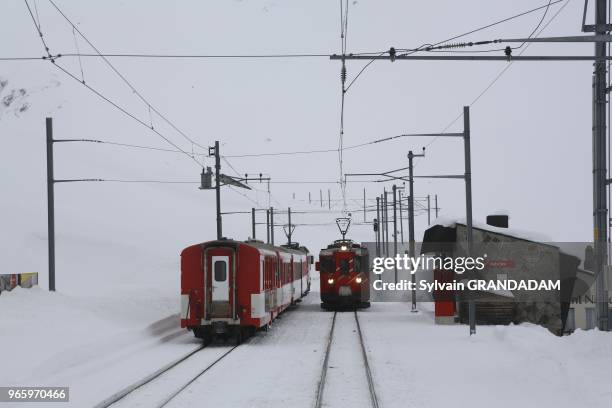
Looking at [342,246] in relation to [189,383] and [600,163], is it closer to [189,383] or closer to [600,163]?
[600,163]

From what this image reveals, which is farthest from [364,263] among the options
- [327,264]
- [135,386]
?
[135,386]

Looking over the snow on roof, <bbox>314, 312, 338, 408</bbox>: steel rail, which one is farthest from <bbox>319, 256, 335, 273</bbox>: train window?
<bbox>314, 312, 338, 408</bbox>: steel rail

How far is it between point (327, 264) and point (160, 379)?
21360 mm

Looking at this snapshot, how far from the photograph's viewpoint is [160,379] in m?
16.0

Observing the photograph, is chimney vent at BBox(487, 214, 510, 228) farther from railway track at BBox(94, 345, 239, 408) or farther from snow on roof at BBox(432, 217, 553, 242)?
railway track at BBox(94, 345, 239, 408)

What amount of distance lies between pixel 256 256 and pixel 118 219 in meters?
89.3

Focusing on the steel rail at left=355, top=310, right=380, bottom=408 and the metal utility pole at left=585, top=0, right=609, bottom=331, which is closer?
the steel rail at left=355, top=310, right=380, bottom=408

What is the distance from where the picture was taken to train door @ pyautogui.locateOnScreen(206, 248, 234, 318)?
918 inches

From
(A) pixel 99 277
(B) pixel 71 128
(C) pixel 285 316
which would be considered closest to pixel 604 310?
(C) pixel 285 316

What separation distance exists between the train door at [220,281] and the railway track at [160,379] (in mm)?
2518

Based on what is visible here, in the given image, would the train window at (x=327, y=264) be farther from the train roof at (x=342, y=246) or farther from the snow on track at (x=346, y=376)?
the snow on track at (x=346, y=376)

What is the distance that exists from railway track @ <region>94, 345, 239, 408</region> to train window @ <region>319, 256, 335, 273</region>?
16.1m

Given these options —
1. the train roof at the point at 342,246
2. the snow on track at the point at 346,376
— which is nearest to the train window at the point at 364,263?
the train roof at the point at 342,246

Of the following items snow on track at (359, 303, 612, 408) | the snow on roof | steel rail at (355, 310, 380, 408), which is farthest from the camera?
the snow on roof
